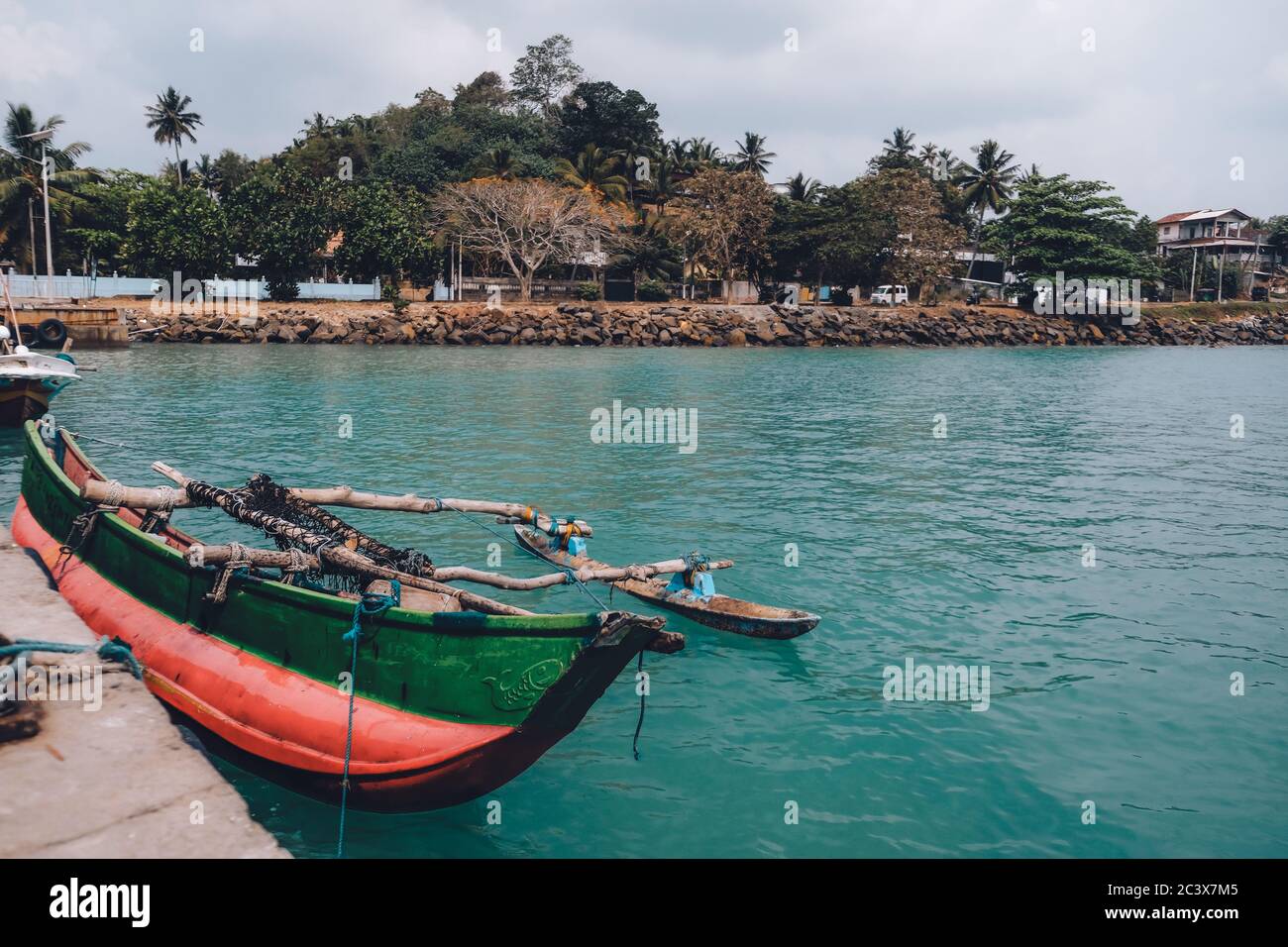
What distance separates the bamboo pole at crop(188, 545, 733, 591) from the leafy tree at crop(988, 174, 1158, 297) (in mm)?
79742

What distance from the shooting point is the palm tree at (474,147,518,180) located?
249ft

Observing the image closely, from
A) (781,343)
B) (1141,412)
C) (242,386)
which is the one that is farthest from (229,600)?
(781,343)

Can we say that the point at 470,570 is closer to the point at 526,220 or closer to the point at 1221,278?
the point at 526,220

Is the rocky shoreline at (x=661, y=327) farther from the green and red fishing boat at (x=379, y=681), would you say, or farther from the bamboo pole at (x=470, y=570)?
the green and red fishing boat at (x=379, y=681)

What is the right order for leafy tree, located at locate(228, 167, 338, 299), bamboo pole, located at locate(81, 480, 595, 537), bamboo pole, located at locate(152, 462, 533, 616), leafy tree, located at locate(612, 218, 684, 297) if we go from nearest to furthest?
bamboo pole, located at locate(152, 462, 533, 616)
bamboo pole, located at locate(81, 480, 595, 537)
leafy tree, located at locate(228, 167, 338, 299)
leafy tree, located at locate(612, 218, 684, 297)

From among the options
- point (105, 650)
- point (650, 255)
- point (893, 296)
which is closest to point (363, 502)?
point (105, 650)

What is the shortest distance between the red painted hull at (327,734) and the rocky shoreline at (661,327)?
181ft

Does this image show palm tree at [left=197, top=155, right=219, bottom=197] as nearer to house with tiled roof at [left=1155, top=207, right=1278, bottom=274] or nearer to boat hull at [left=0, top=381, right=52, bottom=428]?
boat hull at [left=0, top=381, right=52, bottom=428]

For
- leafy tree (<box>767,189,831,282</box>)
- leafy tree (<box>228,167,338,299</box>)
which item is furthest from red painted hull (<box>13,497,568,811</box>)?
leafy tree (<box>767,189,831,282</box>)

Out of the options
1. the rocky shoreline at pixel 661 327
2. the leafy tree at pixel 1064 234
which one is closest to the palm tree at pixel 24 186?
the rocky shoreline at pixel 661 327

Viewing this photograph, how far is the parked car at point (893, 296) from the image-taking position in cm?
8550

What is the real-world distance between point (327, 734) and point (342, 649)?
29.4 inches

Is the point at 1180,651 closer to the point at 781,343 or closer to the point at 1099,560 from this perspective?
the point at 1099,560

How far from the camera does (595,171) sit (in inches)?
3319
